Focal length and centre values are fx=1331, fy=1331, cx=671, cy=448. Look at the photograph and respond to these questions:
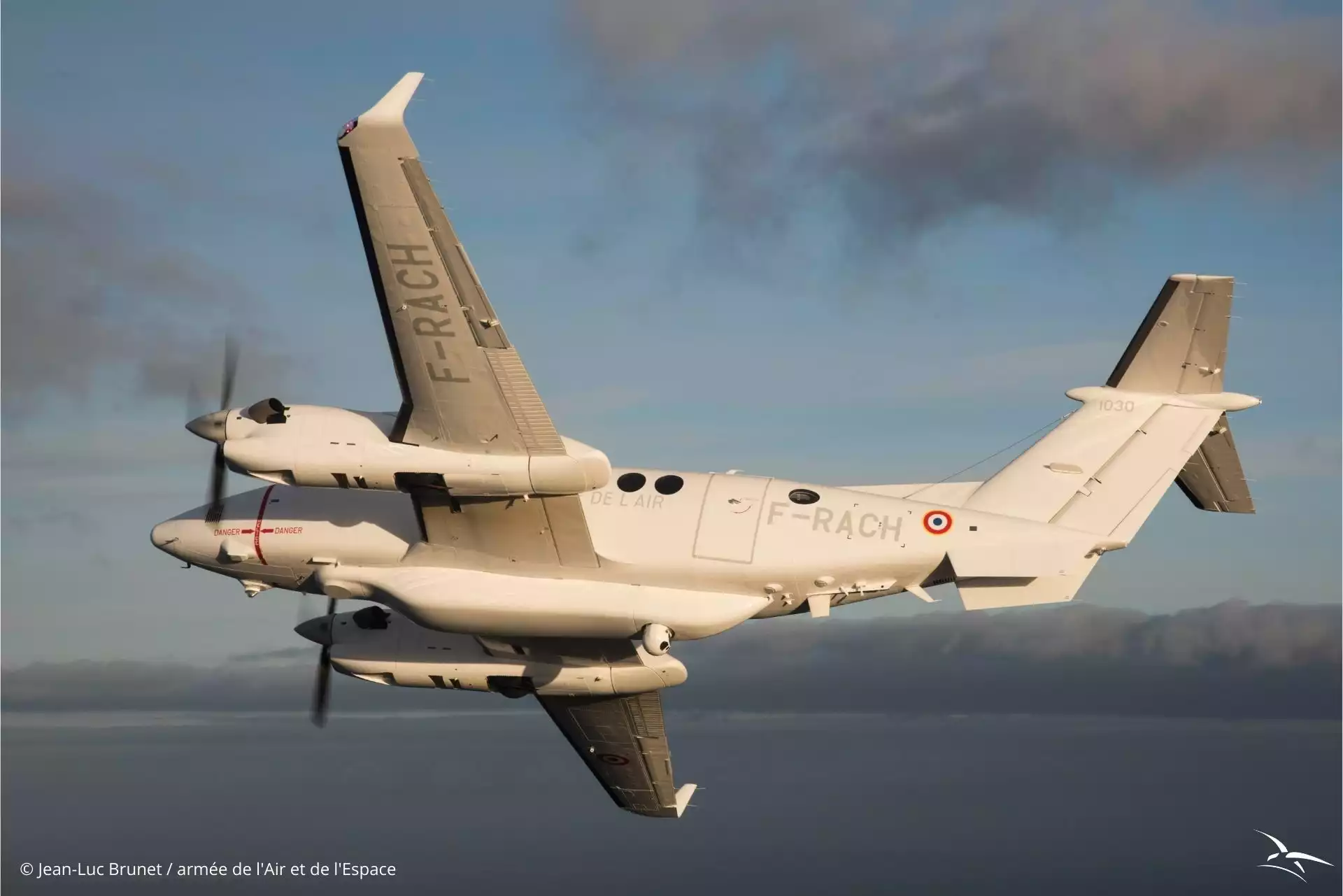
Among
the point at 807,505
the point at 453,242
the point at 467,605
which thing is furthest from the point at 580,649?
the point at 453,242

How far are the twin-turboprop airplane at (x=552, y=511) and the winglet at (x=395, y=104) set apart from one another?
35 millimetres

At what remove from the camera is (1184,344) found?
28094 mm

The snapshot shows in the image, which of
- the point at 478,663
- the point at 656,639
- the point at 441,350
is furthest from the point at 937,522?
the point at 478,663

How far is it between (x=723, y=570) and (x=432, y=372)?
22.6 ft

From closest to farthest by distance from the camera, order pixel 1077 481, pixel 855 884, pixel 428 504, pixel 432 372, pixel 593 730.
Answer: pixel 432 372
pixel 428 504
pixel 1077 481
pixel 593 730
pixel 855 884

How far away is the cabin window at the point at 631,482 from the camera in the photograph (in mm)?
26938

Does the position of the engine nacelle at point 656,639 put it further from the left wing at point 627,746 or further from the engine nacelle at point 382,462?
A: the left wing at point 627,746

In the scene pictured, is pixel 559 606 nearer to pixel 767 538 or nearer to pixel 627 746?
pixel 767 538

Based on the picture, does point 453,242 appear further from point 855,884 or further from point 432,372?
point 855,884

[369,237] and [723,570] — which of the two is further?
[723,570]

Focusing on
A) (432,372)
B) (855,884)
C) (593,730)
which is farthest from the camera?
(855,884)

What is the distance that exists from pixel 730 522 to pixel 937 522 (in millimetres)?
4105

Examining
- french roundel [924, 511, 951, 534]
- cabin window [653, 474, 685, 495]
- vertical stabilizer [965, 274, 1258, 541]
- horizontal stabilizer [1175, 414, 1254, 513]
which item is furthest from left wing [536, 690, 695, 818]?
horizontal stabilizer [1175, 414, 1254, 513]

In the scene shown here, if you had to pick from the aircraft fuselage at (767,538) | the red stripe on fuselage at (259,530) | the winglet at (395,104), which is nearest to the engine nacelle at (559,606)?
the aircraft fuselage at (767,538)
